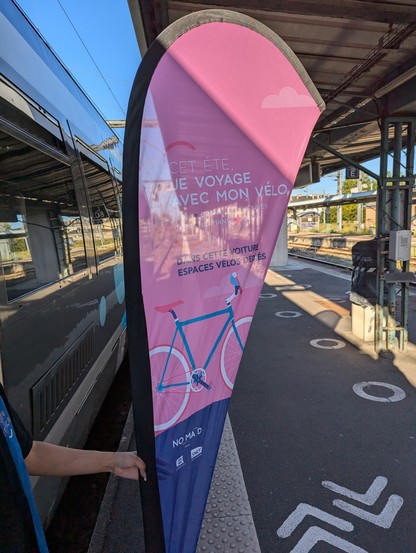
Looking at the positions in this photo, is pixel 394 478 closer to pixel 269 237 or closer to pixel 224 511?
pixel 224 511

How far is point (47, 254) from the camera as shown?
8.38ft

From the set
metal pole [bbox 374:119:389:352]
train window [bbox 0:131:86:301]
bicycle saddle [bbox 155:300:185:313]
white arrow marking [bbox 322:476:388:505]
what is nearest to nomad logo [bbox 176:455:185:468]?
bicycle saddle [bbox 155:300:185:313]

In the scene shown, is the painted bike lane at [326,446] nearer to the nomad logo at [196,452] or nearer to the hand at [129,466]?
the nomad logo at [196,452]

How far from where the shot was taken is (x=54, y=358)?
7.64 feet

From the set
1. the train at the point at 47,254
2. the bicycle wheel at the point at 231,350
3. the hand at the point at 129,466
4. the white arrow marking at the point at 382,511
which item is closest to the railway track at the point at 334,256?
the white arrow marking at the point at 382,511

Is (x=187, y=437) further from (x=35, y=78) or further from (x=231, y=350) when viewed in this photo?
(x=35, y=78)

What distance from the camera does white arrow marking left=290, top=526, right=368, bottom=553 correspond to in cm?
239

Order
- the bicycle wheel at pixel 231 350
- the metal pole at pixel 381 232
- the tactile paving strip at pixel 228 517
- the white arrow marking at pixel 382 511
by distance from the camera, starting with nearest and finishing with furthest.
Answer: the bicycle wheel at pixel 231 350, the tactile paving strip at pixel 228 517, the white arrow marking at pixel 382 511, the metal pole at pixel 381 232

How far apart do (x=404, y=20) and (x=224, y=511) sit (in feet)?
14.8

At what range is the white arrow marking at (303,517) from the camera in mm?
2547

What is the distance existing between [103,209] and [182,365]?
329 centimetres

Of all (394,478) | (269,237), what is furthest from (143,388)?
(394,478)

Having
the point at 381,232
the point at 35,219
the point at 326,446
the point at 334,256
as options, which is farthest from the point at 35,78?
the point at 334,256

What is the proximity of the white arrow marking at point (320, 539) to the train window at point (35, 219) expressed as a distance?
2.37m
